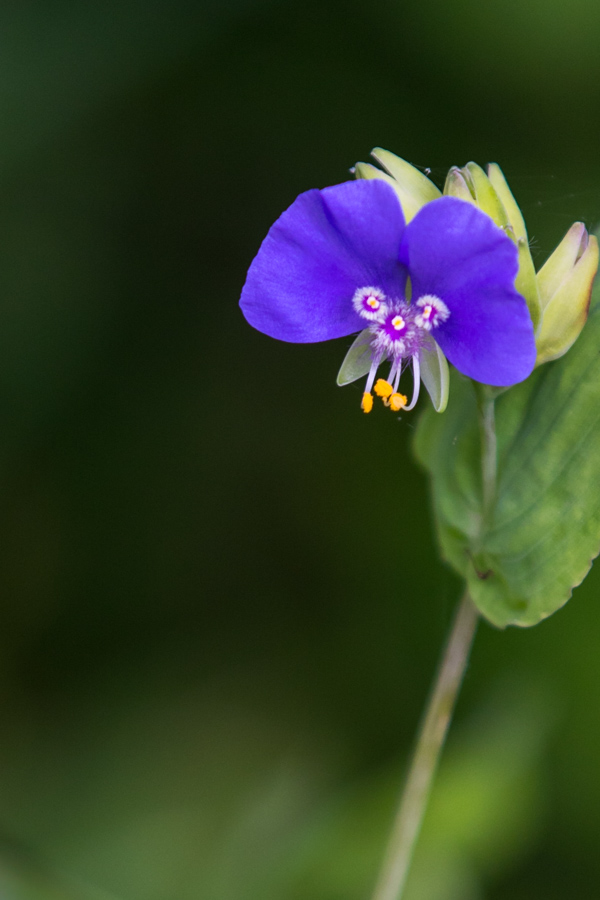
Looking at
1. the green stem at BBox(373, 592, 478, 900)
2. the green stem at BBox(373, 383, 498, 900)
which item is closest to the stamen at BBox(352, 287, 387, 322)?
the green stem at BBox(373, 383, 498, 900)

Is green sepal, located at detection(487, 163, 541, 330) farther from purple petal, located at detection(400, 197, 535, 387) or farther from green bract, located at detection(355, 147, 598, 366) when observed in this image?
purple petal, located at detection(400, 197, 535, 387)

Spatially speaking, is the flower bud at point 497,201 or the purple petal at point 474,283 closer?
the purple petal at point 474,283

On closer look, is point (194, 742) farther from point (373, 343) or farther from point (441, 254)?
point (441, 254)

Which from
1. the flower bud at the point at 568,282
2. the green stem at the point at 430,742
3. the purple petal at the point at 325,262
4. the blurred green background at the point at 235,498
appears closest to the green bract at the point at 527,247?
the flower bud at the point at 568,282

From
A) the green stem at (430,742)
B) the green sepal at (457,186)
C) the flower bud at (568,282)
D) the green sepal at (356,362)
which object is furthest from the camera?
the green stem at (430,742)

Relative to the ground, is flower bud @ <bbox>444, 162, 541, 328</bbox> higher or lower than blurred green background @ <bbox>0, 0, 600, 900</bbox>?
higher

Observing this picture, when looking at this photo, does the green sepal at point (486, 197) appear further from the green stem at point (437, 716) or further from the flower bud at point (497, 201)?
the green stem at point (437, 716)
